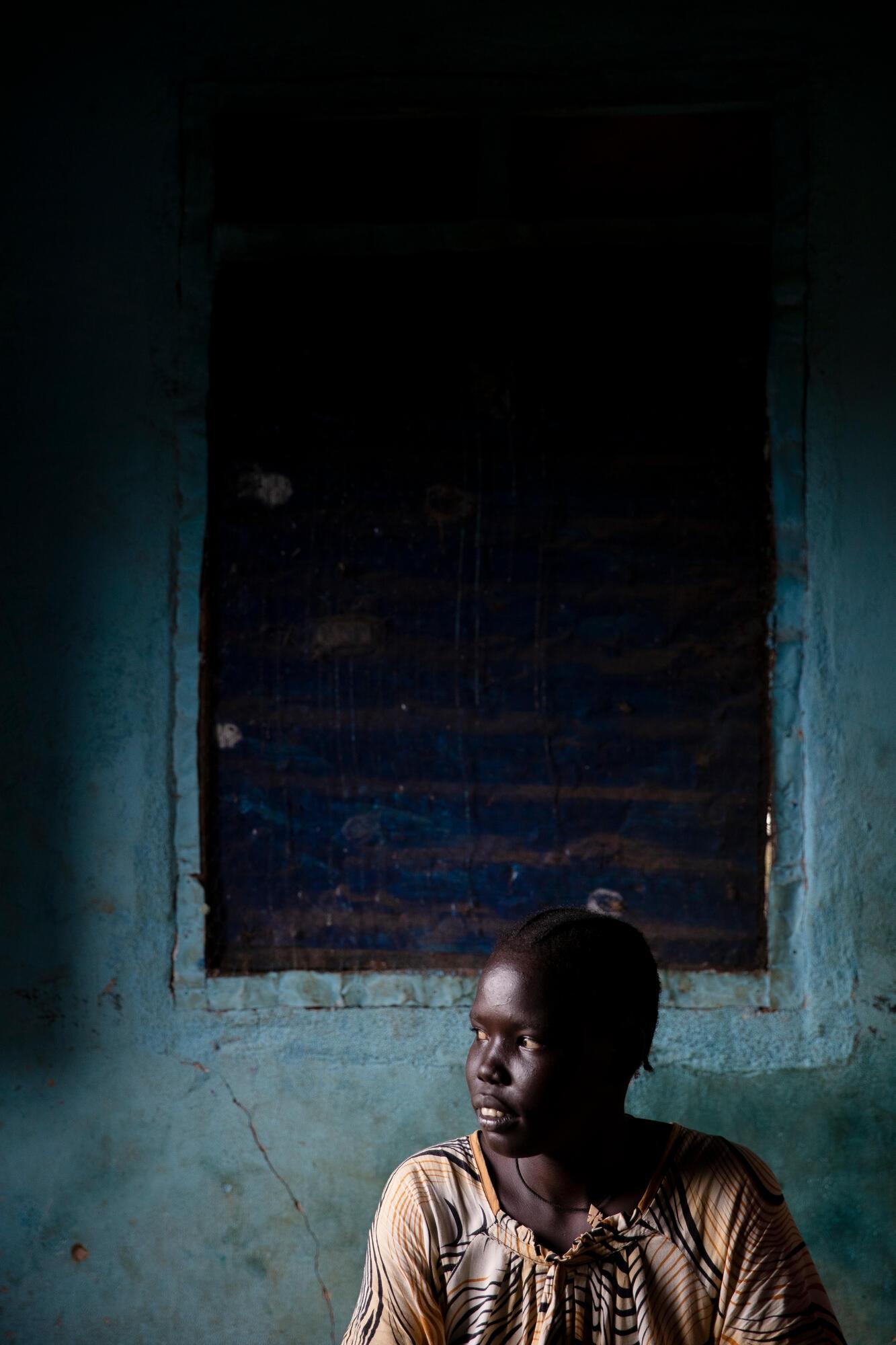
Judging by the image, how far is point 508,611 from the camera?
7.48 feet

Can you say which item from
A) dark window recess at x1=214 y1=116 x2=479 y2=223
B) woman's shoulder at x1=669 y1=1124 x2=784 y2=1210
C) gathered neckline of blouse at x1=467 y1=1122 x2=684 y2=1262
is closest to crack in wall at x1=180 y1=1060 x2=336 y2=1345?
gathered neckline of blouse at x1=467 y1=1122 x2=684 y2=1262

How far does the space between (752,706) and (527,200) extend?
1.11 metres

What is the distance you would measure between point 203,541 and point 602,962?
1.33 metres

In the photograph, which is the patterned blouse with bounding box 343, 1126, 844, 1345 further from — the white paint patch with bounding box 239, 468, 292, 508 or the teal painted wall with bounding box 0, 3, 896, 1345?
the white paint patch with bounding box 239, 468, 292, 508

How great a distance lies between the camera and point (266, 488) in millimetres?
2318

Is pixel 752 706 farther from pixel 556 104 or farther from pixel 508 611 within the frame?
pixel 556 104

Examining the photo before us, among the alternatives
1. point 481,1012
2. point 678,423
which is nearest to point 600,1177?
point 481,1012

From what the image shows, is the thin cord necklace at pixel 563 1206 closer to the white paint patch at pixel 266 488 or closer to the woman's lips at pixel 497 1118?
the woman's lips at pixel 497 1118

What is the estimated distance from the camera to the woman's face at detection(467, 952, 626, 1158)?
1.32 metres

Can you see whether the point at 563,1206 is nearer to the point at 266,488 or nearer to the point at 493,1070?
the point at 493,1070

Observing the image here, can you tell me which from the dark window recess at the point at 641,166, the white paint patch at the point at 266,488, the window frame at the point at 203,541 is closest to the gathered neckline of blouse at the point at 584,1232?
the window frame at the point at 203,541

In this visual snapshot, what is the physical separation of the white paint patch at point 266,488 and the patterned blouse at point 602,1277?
1.38 metres

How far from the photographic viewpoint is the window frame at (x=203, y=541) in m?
2.23

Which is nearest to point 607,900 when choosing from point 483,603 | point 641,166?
point 483,603
